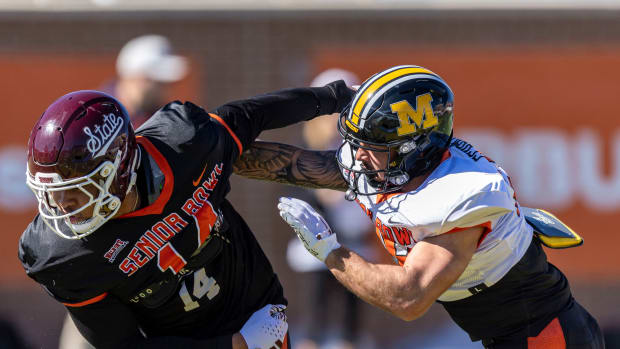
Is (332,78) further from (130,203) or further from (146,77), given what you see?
(130,203)

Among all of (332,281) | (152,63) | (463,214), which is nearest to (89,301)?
(463,214)

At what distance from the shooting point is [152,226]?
3115 mm

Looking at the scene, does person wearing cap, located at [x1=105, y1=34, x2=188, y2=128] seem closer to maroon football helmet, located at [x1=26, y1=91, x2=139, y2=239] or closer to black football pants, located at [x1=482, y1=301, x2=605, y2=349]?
maroon football helmet, located at [x1=26, y1=91, x2=139, y2=239]

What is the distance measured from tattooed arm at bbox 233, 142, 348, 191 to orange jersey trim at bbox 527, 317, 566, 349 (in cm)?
107

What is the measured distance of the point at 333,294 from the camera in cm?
578

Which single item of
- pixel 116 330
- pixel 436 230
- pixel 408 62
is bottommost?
pixel 408 62

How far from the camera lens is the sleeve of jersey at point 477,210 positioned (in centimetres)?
299

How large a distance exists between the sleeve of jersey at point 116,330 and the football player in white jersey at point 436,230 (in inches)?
23.3

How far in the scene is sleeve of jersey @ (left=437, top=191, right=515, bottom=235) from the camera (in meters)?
2.99

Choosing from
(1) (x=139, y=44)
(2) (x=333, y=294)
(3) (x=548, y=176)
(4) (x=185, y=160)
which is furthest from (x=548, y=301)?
(3) (x=548, y=176)

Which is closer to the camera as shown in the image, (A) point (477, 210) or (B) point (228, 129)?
(A) point (477, 210)

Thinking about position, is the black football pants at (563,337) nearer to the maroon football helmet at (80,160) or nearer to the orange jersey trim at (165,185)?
the orange jersey trim at (165,185)

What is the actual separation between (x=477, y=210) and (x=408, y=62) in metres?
3.94

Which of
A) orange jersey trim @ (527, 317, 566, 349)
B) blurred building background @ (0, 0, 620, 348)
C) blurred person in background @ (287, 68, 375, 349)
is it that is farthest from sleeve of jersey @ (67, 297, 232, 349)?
blurred building background @ (0, 0, 620, 348)
